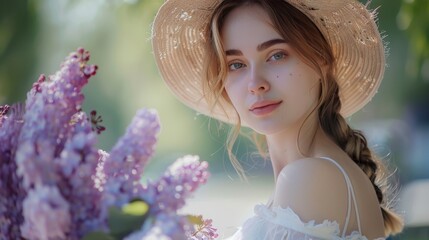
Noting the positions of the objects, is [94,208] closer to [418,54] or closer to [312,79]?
[312,79]

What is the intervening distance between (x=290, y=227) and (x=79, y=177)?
32.3 inches

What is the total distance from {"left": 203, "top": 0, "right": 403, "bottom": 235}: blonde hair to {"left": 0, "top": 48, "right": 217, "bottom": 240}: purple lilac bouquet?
91cm

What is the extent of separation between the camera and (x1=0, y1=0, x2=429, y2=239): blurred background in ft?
15.5

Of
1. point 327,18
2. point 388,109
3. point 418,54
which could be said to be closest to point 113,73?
point 388,109

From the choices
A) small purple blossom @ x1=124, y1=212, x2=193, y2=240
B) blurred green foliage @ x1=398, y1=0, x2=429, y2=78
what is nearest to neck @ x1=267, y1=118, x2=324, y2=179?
small purple blossom @ x1=124, y1=212, x2=193, y2=240

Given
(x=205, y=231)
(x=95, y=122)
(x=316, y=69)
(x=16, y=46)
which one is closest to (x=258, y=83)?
(x=316, y=69)

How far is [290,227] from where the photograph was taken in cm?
162

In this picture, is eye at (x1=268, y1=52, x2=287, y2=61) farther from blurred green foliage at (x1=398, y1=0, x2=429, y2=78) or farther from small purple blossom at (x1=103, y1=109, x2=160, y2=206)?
blurred green foliage at (x1=398, y1=0, x2=429, y2=78)

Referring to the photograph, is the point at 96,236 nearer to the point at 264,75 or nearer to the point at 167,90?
the point at 264,75

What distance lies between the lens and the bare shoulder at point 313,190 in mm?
1637

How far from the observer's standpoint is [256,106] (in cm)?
177

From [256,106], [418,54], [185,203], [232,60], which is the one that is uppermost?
[418,54]

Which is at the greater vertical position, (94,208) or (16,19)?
(16,19)

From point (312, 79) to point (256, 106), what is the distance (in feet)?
0.56
